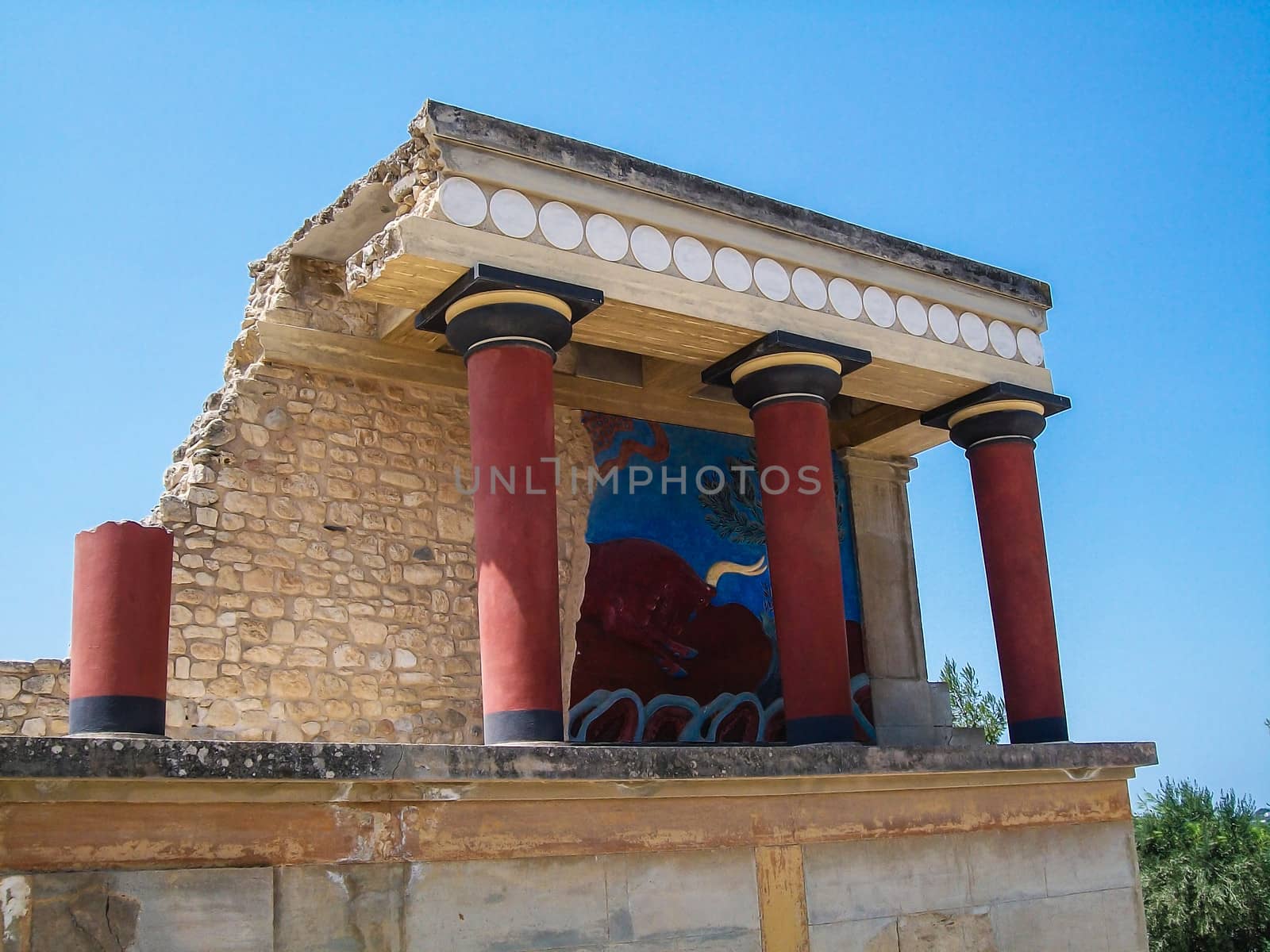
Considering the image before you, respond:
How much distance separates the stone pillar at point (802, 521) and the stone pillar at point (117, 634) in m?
3.71

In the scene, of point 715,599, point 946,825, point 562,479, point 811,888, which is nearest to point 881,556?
point 715,599

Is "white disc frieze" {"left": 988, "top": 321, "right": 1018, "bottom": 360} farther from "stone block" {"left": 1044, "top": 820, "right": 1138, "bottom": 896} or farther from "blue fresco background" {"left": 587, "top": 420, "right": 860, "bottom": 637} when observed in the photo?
"stone block" {"left": 1044, "top": 820, "right": 1138, "bottom": 896}

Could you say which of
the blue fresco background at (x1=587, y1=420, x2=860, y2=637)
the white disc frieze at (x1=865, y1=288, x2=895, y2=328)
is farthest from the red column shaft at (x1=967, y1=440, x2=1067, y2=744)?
the white disc frieze at (x1=865, y1=288, x2=895, y2=328)

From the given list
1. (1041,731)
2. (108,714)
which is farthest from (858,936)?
(108,714)

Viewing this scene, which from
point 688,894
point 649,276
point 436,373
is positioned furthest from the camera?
point 436,373

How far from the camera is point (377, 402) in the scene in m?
8.63

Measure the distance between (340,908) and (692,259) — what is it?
451 cm

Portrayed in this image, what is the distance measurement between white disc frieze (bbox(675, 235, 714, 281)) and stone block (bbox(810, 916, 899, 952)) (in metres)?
3.82

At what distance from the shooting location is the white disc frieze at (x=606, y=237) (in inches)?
296

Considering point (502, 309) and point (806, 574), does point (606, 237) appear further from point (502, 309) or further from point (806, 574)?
point (806, 574)

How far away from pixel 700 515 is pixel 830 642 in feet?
7.46

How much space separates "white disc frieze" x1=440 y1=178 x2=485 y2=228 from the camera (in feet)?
22.8

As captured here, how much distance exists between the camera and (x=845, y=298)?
8.70 metres

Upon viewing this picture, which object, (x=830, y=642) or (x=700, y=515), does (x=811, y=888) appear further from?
(x=700, y=515)
